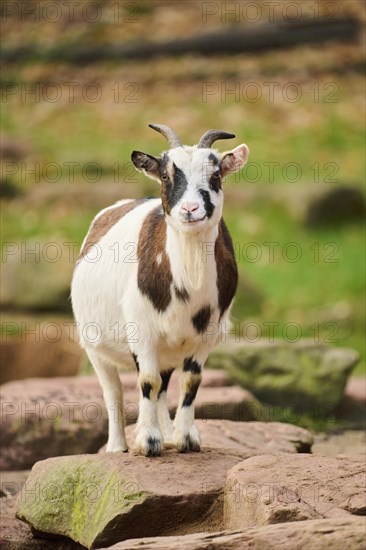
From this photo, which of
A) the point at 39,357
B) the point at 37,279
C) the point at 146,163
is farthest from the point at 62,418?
the point at 37,279

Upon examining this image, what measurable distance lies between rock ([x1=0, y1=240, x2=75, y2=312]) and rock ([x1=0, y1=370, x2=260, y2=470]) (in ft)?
12.8

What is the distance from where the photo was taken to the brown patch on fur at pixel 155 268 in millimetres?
6211

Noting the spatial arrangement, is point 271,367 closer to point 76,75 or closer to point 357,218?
point 357,218

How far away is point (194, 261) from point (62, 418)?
9.33 feet

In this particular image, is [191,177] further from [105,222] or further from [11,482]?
[11,482]

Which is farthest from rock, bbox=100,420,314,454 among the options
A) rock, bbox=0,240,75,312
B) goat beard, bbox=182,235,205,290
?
rock, bbox=0,240,75,312

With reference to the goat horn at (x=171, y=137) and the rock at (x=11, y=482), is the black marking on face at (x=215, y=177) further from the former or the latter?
the rock at (x=11, y=482)

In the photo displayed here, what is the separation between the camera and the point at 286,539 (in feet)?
14.4

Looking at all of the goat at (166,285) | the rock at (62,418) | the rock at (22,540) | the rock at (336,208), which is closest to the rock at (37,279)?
the rock at (62,418)

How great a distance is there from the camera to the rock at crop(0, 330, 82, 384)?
11.9 meters

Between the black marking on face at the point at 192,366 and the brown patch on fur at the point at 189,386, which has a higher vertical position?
the black marking on face at the point at 192,366

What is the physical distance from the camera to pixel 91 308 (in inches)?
267

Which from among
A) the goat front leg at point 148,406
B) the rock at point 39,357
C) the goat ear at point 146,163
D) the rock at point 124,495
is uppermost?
the goat ear at point 146,163

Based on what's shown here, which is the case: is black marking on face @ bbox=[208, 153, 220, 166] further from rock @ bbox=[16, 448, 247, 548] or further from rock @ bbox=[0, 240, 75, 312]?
rock @ bbox=[0, 240, 75, 312]
